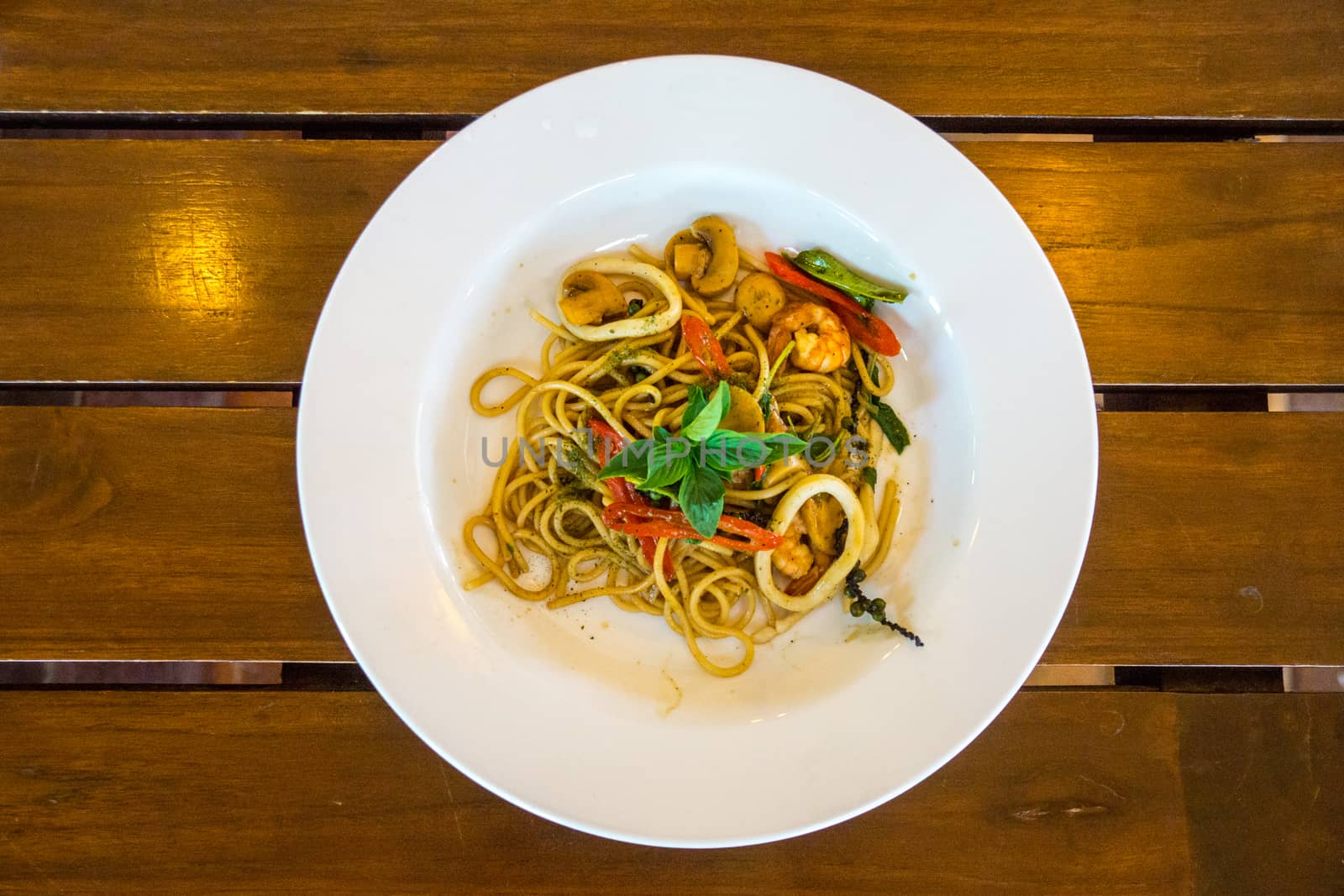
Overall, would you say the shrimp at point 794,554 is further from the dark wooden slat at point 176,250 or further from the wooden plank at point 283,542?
the dark wooden slat at point 176,250

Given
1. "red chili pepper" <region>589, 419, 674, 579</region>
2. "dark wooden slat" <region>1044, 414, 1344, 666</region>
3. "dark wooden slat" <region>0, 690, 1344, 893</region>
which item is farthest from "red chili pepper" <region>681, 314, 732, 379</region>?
"dark wooden slat" <region>0, 690, 1344, 893</region>

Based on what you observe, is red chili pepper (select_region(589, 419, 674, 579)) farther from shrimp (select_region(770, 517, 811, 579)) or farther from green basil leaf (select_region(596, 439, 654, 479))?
shrimp (select_region(770, 517, 811, 579))

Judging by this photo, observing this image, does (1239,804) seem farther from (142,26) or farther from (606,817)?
(142,26)

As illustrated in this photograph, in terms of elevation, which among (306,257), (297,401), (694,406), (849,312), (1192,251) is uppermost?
(306,257)

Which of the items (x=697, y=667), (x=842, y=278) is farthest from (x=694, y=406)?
(x=697, y=667)

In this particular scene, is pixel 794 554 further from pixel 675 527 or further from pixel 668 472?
pixel 668 472

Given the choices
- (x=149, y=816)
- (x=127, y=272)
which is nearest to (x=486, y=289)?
(x=127, y=272)

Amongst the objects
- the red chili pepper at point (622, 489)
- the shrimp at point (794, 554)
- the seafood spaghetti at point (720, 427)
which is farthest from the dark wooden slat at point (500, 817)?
the red chili pepper at point (622, 489)
